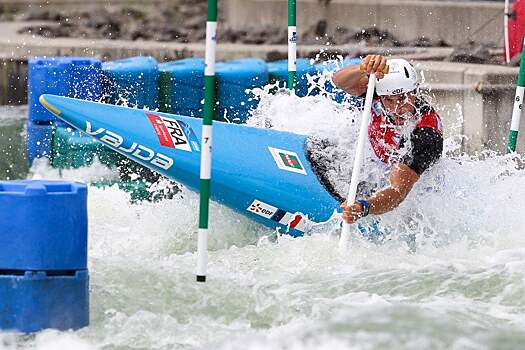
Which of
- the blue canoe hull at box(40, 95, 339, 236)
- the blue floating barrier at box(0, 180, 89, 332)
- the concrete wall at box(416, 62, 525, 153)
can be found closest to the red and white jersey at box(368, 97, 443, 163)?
the blue canoe hull at box(40, 95, 339, 236)

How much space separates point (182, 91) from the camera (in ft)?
34.1

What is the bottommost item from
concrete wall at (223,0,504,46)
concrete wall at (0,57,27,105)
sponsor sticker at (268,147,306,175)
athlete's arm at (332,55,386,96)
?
concrete wall at (0,57,27,105)

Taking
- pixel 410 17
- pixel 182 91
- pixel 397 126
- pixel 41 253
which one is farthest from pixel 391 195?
pixel 410 17

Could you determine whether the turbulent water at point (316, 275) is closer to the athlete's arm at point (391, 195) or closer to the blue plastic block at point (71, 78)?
the athlete's arm at point (391, 195)

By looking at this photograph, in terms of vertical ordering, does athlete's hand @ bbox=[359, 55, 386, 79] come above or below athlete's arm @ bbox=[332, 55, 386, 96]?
above

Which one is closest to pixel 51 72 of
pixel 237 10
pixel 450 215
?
pixel 450 215

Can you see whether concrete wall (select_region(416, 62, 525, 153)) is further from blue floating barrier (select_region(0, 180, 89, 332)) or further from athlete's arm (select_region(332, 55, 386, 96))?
blue floating barrier (select_region(0, 180, 89, 332))

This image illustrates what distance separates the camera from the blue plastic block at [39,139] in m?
10.3

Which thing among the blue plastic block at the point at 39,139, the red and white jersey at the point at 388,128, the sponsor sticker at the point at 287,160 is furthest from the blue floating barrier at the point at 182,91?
the red and white jersey at the point at 388,128

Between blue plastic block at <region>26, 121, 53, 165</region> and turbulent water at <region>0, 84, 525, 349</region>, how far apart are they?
153 cm

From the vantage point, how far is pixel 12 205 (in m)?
5.73

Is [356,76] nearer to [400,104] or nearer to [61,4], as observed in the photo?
[400,104]

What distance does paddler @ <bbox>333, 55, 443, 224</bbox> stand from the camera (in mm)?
7160

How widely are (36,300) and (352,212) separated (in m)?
1.93
